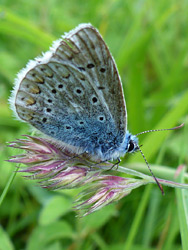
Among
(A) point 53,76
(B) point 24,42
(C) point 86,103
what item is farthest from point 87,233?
(B) point 24,42

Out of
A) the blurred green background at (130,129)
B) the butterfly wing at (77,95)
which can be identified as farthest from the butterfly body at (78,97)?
the blurred green background at (130,129)

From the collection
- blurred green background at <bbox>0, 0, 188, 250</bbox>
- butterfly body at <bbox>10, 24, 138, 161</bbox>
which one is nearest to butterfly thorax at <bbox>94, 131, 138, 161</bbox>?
butterfly body at <bbox>10, 24, 138, 161</bbox>

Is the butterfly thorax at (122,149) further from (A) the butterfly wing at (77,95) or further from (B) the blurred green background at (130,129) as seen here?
(B) the blurred green background at (130,129)

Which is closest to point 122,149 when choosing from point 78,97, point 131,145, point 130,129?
point 131,145

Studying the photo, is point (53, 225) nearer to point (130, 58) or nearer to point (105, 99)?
point (105, 99)

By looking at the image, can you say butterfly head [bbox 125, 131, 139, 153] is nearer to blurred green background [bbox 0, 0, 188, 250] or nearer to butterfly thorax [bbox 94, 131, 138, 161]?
butterfly thorax [bbox 94, 131, 138, 161]

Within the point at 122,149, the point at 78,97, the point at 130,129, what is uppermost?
the point at 130,129

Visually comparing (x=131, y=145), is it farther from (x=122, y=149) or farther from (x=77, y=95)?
(x=77, y=95)
